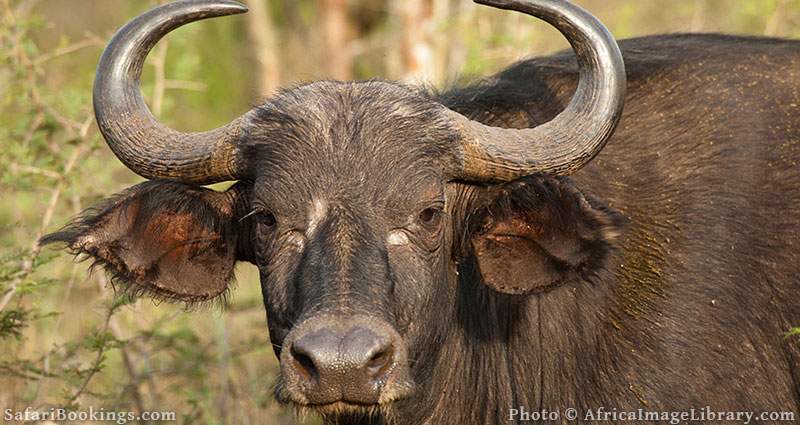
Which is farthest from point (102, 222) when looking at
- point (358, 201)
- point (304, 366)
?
point (304, 366)

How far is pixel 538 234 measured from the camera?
5555 mm

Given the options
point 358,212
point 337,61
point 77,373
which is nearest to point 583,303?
point 358,212

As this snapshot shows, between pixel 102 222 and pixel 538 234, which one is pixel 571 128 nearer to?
pixel 538 234

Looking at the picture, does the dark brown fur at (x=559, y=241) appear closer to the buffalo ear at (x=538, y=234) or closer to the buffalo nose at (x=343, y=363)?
A: the buffalo ear at (x=538, y=234)

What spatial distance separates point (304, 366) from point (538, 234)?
53.6 inches

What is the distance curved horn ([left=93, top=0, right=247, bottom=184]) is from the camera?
17.9 ft

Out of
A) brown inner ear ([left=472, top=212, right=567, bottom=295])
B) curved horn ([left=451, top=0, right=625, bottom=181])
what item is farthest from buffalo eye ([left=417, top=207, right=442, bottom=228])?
brown inner ear ([left=472, top=212, right=567, bottom=295])

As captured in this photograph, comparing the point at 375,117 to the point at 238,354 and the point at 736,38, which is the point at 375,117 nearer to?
the point at 736,38

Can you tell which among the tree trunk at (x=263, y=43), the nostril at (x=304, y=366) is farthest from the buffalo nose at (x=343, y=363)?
the tree trunk at (x=263, y=43)

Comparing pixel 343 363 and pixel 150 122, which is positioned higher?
pixel 150 122

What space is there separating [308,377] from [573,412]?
1.58 metres

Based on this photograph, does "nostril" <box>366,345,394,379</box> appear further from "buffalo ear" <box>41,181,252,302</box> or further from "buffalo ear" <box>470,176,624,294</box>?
"buffalo ear" <box>41,181,252,302</box>

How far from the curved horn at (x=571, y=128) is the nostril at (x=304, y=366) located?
1205 millimetres

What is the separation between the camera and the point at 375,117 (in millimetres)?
5406
